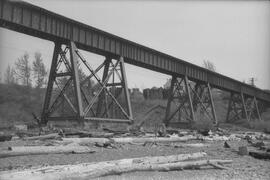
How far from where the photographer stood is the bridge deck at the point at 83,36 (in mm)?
22125

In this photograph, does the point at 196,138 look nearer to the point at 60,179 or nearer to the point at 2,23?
the point at 2,23

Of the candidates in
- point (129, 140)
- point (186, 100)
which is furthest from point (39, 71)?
point (129, 140)

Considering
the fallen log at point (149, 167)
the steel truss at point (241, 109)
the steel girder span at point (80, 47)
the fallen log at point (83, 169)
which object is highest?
the steel girder span at point (80, 47)

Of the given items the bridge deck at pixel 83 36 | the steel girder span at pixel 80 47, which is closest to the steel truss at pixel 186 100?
the steel girder span at pixel 80 47

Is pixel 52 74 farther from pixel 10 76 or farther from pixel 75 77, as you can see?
pixel 10 76

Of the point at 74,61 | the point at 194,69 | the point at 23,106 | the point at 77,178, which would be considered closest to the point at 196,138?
the point at 74,61

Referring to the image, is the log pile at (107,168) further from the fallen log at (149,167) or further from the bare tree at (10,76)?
the bare tree at (10,76)

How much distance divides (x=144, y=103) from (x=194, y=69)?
102ft

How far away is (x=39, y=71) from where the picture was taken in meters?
66.9

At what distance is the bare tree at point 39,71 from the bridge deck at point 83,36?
3281 cm

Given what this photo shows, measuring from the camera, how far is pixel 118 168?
8164 millimetres

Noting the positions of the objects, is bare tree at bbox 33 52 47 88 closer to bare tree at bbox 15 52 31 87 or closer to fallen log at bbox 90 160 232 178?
bare tree at bbox 15 52 31 87

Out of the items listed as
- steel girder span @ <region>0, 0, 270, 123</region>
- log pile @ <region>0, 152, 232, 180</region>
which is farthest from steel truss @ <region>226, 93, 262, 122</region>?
log pile @ <region>0, 152, 232, 180</region>

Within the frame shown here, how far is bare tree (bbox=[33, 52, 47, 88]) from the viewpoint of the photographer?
65312mm
